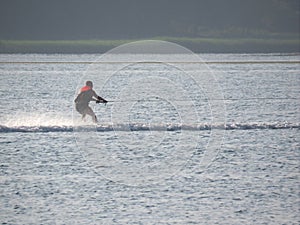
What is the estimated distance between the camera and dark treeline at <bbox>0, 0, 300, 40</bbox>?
176m

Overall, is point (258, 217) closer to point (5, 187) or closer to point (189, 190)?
point (189, 190)

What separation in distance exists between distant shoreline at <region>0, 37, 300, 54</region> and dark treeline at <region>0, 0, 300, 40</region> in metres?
3.31

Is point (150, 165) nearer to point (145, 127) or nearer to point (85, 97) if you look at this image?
point (85, 97)

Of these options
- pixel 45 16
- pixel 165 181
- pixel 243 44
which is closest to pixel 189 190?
pixel 165 181

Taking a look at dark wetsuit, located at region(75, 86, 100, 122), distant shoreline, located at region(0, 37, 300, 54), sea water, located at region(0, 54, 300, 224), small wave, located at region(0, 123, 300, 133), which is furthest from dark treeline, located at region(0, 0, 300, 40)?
dark wetsuit, located at region(75, 86, 100, 122)

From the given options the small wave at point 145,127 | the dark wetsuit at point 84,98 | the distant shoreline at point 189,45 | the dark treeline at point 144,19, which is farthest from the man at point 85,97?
the dark treeline at point 144,19

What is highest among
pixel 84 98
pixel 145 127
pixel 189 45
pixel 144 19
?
pixel 144 19

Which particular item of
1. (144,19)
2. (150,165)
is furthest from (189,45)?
(150,165)

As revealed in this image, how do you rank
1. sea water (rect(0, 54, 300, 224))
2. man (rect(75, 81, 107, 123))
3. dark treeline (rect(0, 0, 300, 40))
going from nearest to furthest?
sea water (rect(0, 54, 300, 224)) → man (rect(75, 81, 107, 123)) → dark treeline (rect(0, 0, 300, 40))

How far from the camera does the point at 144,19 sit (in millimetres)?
181625

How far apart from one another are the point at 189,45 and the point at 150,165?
152104 millimetres

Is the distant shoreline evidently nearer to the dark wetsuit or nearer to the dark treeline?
the dark treeline

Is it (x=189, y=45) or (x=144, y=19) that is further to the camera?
(x=144, y=19)

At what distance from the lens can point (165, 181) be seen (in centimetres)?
1466
